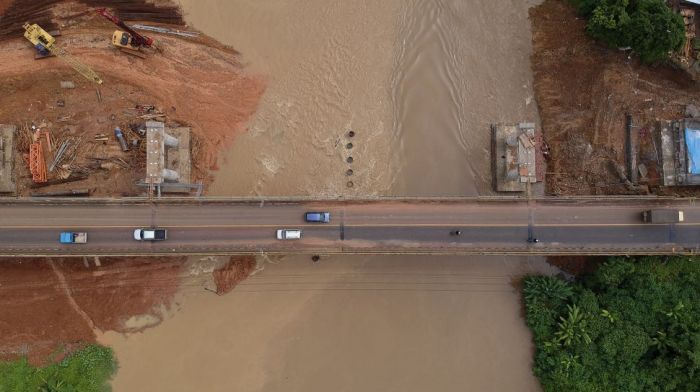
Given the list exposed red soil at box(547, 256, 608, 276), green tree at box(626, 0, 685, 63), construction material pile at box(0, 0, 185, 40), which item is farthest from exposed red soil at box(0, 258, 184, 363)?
green tree at box(626, 0, 685, 63)

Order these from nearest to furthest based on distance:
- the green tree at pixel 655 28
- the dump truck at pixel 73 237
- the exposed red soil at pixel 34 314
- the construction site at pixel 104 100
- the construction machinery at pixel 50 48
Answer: the dump truck at pixel 73 237
the green tree at pixel 655 28
the exposed red soil at pixel 34 314
the construction machinery at pixel 50 48
the construction site at pixel 104 100

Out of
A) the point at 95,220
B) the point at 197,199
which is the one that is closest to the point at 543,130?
the point at 197,199

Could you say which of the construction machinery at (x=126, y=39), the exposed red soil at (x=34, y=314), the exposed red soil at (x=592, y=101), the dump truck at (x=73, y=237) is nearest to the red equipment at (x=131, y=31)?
the construction machinery at (x=126, y=39)

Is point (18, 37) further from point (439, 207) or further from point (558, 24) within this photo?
point (558, 24)

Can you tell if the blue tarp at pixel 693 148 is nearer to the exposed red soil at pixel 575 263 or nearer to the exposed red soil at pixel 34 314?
the exposed red soil at pixel 575 263

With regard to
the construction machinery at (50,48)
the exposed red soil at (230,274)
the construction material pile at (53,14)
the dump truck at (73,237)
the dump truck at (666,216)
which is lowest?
the exposed red soil at (230,274)

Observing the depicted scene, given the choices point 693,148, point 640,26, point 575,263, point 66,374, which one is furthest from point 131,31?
point 693,148
